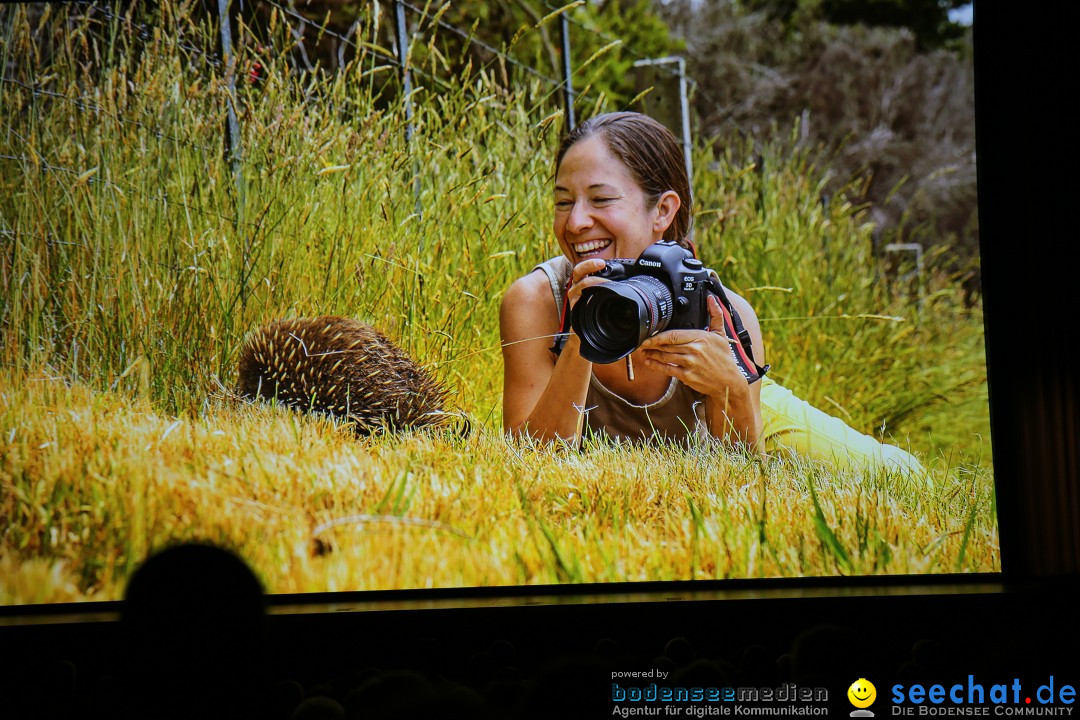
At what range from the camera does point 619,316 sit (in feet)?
7.36

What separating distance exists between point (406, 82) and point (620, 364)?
3.24ft

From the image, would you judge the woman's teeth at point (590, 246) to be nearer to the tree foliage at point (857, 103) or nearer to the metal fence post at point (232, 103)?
the tree foliage at point (857, 103)

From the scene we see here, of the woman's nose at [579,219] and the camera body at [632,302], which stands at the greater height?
the woman's nose at [579,219]

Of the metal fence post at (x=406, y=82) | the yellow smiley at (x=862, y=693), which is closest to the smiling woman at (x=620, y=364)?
the metal fence post at (x=406, y=82)

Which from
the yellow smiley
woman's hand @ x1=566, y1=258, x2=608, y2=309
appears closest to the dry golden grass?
the yellow smiley

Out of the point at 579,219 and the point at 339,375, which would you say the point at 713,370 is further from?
the point at 339,375

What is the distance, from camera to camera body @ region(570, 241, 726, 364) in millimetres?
2209

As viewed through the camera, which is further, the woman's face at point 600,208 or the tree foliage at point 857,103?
the tree foliage at point 857,103

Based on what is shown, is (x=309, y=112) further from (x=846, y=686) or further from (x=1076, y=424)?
(x=1076, y=424)

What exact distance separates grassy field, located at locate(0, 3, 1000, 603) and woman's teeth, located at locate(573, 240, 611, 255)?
0.08m

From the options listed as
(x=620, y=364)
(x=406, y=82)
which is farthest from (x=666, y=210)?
(x=406, y=82)

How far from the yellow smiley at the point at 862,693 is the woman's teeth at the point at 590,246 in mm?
1300

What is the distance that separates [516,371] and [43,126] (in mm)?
1437

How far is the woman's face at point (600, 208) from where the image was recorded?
2.39 meters
